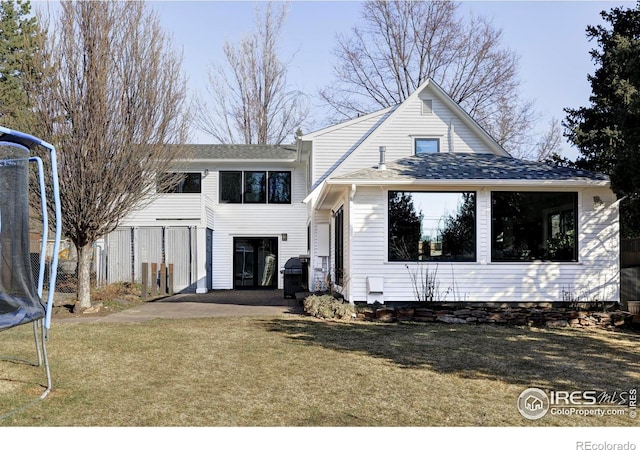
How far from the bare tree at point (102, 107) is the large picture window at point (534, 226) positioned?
7214mm

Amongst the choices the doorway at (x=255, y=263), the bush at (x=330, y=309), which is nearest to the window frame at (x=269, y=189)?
the doorway at (x=255, y=263)

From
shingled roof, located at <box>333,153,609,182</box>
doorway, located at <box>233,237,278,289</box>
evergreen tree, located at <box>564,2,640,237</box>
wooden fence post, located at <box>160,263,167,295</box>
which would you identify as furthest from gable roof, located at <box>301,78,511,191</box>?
wooden fence post, located at <box>160,263,167,295</box>

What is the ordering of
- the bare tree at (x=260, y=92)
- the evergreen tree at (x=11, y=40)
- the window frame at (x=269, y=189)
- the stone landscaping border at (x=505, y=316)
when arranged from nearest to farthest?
the stone landscaping border at (x=505, y=316)
the window frame at (x=269, y=189)
the evergreen tree at (x=11, y=40)
the bare tree at (x=260, y=92)

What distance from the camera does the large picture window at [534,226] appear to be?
11367mm

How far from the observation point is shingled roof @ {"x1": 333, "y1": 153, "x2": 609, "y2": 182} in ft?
36.9

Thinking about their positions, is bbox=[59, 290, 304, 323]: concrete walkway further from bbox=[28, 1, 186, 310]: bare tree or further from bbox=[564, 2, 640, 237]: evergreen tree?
bbox=[564, 2, 640, 237]: evergreen tree

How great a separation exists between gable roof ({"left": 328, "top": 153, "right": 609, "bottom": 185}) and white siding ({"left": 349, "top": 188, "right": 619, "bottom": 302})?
0.36m

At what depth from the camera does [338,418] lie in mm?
4594

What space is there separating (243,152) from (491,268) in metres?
12.9

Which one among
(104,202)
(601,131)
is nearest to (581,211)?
(601,131)

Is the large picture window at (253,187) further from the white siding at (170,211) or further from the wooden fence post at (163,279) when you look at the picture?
the wooden fence post at (163,279)

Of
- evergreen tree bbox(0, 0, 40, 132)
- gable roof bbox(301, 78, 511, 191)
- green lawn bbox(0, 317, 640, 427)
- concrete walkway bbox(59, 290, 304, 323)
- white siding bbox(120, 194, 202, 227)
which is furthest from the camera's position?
evergreen tree bbox(0, 0, 40, 132)

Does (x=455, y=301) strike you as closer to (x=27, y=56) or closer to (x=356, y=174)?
(x=356, y=174)

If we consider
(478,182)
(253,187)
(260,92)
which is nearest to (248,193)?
(253,187)
